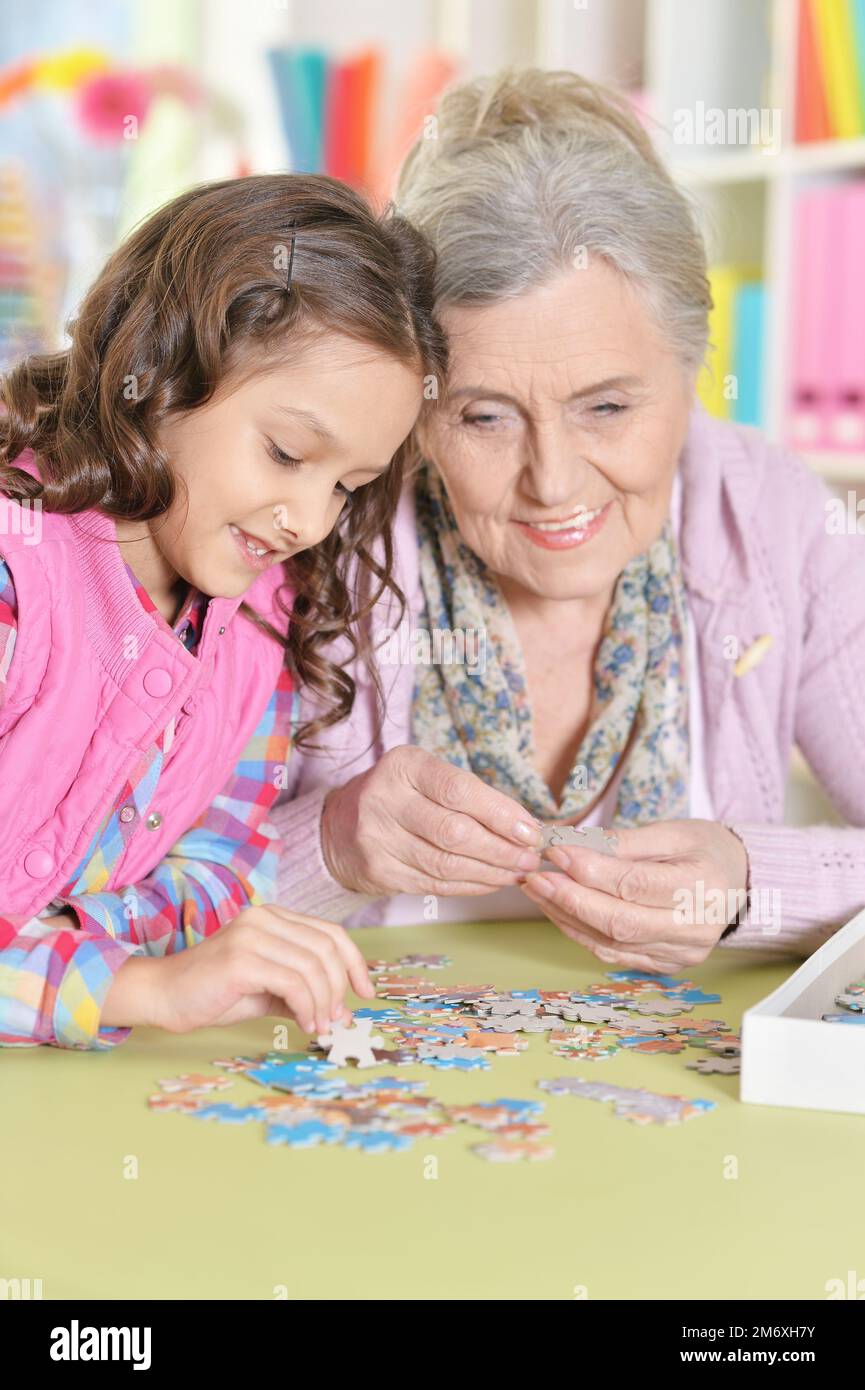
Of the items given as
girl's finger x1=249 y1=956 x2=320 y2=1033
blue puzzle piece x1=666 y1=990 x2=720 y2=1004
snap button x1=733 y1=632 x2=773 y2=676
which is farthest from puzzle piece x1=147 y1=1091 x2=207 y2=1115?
snap button x1=733 y1=632 x2=773 y2=676

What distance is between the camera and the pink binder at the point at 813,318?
3111 millimetres

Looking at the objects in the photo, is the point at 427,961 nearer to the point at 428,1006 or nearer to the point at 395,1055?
the point at 428,1006

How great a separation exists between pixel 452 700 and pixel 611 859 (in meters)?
0.48

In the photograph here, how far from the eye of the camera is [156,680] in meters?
1.48

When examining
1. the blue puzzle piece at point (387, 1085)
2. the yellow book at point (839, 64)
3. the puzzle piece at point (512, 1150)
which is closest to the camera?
the puzzle piece at point (512, 1150)

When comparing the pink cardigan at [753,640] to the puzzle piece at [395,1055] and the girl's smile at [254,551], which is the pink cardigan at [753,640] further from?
the puzzle piece at [395,1055]

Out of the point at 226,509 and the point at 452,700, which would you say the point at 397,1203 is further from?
the point at 452,700

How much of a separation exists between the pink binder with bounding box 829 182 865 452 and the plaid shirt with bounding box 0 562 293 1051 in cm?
177

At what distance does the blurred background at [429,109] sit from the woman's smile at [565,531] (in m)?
1.36

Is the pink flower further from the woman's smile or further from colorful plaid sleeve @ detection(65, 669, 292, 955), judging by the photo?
colorful plaid sleeve @ detection(65, 669, 292, 955)

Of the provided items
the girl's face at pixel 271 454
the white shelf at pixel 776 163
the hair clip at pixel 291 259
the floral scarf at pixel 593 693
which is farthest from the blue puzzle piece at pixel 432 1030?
the white shelf at pixel 776 163

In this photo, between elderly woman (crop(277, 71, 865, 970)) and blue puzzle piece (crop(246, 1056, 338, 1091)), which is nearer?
blue puzzle piece (crop(246, 1056, 338, 1091))

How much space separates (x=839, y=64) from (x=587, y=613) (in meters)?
1.63

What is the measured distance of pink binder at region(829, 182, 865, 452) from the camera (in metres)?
3.06
